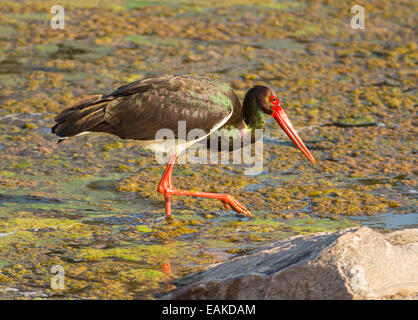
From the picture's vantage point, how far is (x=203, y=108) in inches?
239

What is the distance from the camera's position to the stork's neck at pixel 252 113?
250 inches

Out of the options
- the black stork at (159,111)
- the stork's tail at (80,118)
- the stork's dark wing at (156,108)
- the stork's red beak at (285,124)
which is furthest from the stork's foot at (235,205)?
the stork's tail at (80,118)

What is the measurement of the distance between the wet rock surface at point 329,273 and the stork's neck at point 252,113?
2.05 metres

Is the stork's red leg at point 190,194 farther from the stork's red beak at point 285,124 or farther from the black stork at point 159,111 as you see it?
the stork's red beak at point 285,124

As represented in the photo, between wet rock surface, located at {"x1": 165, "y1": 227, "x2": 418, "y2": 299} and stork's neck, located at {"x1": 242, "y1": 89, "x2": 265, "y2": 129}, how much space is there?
6.73ft

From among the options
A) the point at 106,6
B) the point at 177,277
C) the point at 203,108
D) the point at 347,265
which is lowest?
the point at 177,277

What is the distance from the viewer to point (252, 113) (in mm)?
6359

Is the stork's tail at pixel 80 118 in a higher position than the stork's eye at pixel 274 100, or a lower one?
lower

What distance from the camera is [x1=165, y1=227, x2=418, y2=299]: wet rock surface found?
4.01 metres

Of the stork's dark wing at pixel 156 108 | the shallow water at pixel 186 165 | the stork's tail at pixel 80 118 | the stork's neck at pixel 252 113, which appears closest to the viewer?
the shallow water at pixel 186 165
